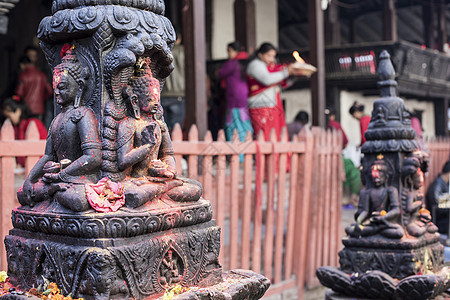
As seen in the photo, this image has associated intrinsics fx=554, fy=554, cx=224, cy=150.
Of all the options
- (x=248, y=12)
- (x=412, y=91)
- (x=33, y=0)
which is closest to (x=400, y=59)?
(x=412, y=91)

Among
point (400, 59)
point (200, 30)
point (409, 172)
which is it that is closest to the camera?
point (409, 172)

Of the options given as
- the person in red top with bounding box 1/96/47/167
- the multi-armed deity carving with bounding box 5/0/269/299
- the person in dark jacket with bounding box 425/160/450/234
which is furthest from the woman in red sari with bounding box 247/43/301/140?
the multi-armed deity carving with bounding box 5/0/269/299

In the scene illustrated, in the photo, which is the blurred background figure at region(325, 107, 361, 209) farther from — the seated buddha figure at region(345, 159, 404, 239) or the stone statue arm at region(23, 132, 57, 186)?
the stone statue arm at region(23, 132, 57, 186)

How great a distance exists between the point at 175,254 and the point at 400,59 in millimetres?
10255

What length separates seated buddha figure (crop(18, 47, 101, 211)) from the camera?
2293 millimetres

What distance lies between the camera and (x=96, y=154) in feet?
7.59

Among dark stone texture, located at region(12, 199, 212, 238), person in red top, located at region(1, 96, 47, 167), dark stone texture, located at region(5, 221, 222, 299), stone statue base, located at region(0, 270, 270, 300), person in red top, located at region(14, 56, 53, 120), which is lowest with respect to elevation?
stone statue base, located at region(0, 270, 270, 300)

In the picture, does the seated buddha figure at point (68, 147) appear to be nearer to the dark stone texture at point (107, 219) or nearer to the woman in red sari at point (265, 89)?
the dark stone texture at point (107, 219)

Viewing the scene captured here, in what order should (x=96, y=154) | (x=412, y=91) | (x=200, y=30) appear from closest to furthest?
(x=96, y=154), (x=200, y=30), (x=412, y=91)

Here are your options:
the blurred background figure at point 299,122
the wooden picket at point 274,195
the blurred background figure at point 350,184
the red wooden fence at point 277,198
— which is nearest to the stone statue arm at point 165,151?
the wooden picket at point 274,195

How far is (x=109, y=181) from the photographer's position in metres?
2.29

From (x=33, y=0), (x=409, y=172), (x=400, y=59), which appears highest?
(x=33, y=0)

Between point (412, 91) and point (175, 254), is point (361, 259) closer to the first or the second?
point (175, 254)

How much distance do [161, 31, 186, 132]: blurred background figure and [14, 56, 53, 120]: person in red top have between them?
1.77 metres
